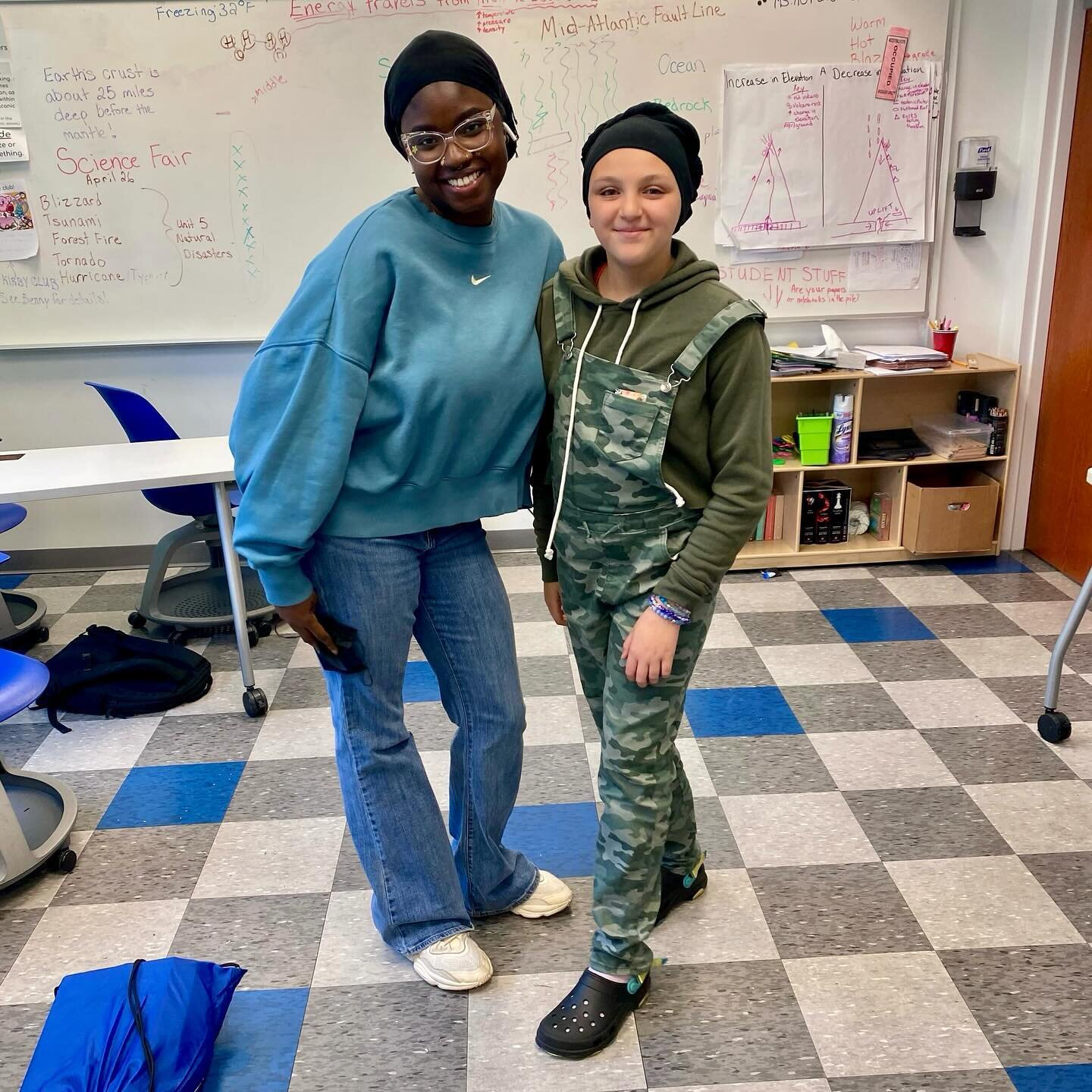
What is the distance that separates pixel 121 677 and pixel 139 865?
0.87 meters

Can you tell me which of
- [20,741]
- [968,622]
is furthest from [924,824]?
[20,741]

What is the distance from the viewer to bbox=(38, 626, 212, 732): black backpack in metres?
2.74

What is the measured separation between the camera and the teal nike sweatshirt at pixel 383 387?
135 cm

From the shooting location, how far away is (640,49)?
3.38 metres

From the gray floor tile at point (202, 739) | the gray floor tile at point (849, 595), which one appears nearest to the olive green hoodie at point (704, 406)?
the gray floor tile at point (202, 739)

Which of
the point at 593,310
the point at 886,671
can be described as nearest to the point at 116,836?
the point at 593,310

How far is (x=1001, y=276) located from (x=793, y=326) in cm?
76

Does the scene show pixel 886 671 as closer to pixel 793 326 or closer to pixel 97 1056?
pixel 793 326

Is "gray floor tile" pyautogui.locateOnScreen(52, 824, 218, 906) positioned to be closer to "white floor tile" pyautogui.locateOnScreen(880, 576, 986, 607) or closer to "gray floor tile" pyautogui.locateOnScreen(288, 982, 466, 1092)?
"gray floor tile" pyautogui.locateOnScreen(288, 982, 466, 1092)

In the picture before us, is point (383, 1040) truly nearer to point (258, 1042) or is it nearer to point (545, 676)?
point (258, 1042)

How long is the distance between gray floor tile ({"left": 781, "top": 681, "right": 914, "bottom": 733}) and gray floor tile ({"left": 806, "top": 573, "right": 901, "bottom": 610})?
60 cm

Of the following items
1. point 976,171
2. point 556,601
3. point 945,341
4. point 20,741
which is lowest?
point 20,741

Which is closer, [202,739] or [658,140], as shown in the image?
[658,140]

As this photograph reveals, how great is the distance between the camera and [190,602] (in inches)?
134
